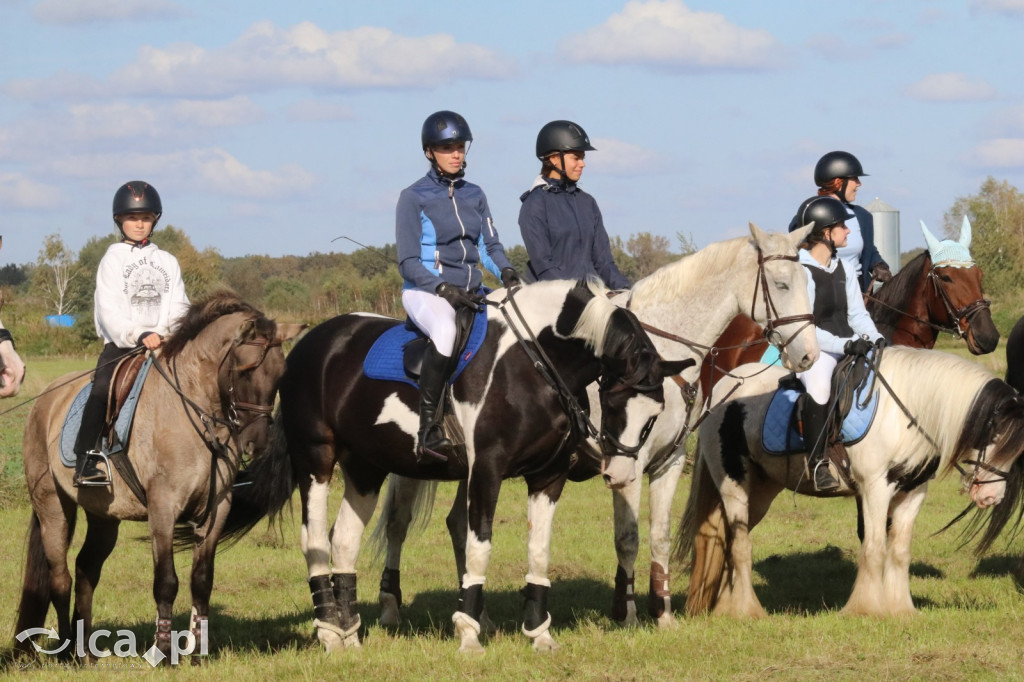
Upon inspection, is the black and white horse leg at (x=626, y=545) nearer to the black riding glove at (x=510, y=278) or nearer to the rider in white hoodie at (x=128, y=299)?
the black riding glove at (x=510, y=278)

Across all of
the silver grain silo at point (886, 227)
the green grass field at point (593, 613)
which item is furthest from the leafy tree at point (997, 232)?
the green grass field at point (593, 613)

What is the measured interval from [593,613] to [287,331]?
3.47 metres

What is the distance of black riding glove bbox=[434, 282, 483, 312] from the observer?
7.20 m

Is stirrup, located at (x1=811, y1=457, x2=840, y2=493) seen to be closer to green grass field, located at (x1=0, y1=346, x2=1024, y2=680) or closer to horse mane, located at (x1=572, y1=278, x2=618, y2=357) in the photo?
green grass field, located at (x1=0, y1=346, x2=1024, y2=680)

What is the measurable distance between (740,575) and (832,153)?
4.01 m

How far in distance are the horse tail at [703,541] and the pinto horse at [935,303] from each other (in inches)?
92.3

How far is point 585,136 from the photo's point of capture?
858cm

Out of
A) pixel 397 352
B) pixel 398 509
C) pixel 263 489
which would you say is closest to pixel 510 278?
pixel 397 352

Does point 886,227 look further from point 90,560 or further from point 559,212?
point 90,560

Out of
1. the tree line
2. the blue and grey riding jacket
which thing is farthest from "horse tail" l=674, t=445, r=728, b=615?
the tree line

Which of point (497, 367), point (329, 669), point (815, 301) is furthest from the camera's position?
point (815, 301)

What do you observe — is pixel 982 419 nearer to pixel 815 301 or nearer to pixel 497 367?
pixel 815 301

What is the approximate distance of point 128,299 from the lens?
7.32 m

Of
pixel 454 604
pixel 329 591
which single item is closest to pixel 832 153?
pixel 454 604
